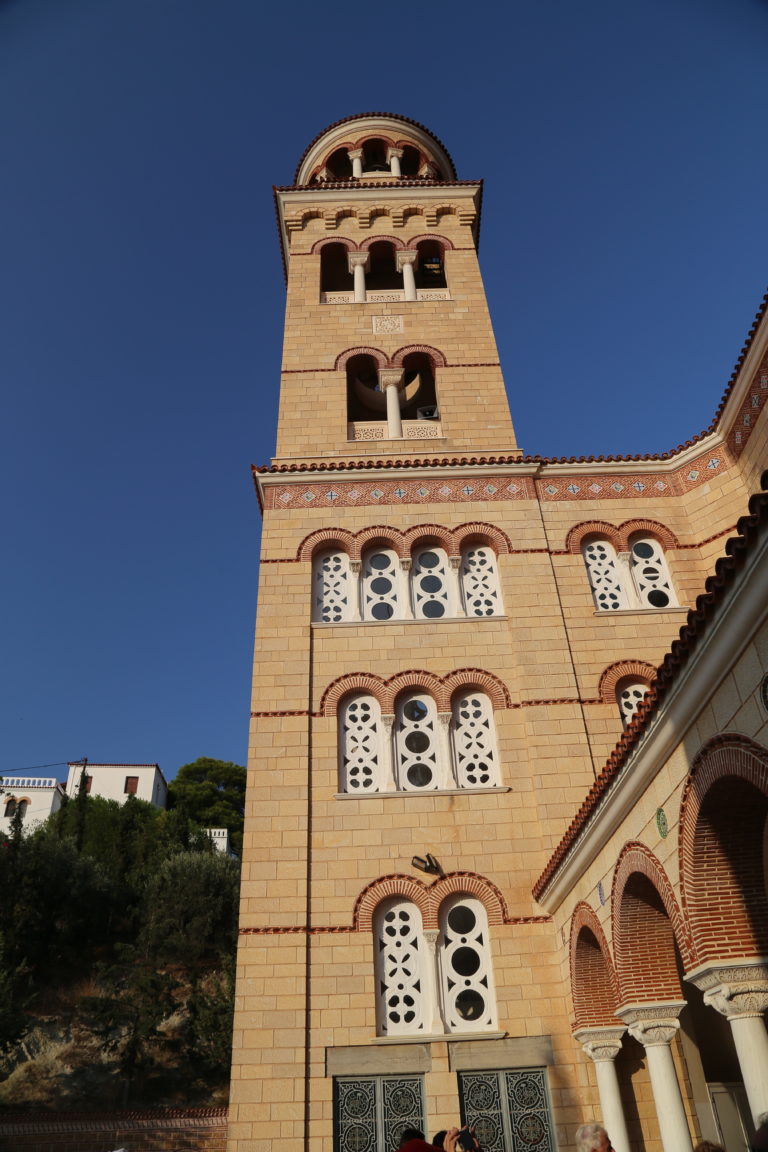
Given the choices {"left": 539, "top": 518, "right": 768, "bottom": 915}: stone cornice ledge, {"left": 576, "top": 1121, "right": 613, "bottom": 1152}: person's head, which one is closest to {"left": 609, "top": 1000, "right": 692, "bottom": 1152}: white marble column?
{"left": 539, "top": 518, "right": 768, "bottom": 915}: stone cornice ledge

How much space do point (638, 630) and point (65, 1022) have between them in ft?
64.6

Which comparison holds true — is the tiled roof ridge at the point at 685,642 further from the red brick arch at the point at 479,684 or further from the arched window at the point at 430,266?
the arched window at the point at 430,266

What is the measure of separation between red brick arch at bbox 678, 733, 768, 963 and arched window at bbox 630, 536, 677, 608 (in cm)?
735

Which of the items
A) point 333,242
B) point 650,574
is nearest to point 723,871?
point 650,574

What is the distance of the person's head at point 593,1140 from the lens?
479 centimetres

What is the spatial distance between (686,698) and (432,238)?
15607 millimetres

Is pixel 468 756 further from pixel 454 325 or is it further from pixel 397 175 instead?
pixel 397 175

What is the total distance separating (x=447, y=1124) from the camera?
31.3 ft

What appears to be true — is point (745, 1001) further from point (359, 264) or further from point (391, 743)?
point (359, 264)

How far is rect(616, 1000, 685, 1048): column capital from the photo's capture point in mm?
7695

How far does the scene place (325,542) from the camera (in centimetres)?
1382

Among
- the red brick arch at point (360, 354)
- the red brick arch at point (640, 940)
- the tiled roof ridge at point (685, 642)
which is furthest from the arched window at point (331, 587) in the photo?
the red brick arch at point (640, 940)

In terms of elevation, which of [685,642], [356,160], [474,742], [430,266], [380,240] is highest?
[356,160]

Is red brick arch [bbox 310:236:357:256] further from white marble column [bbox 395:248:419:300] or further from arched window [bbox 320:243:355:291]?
white marble column [bbox 395:248:419:300]
